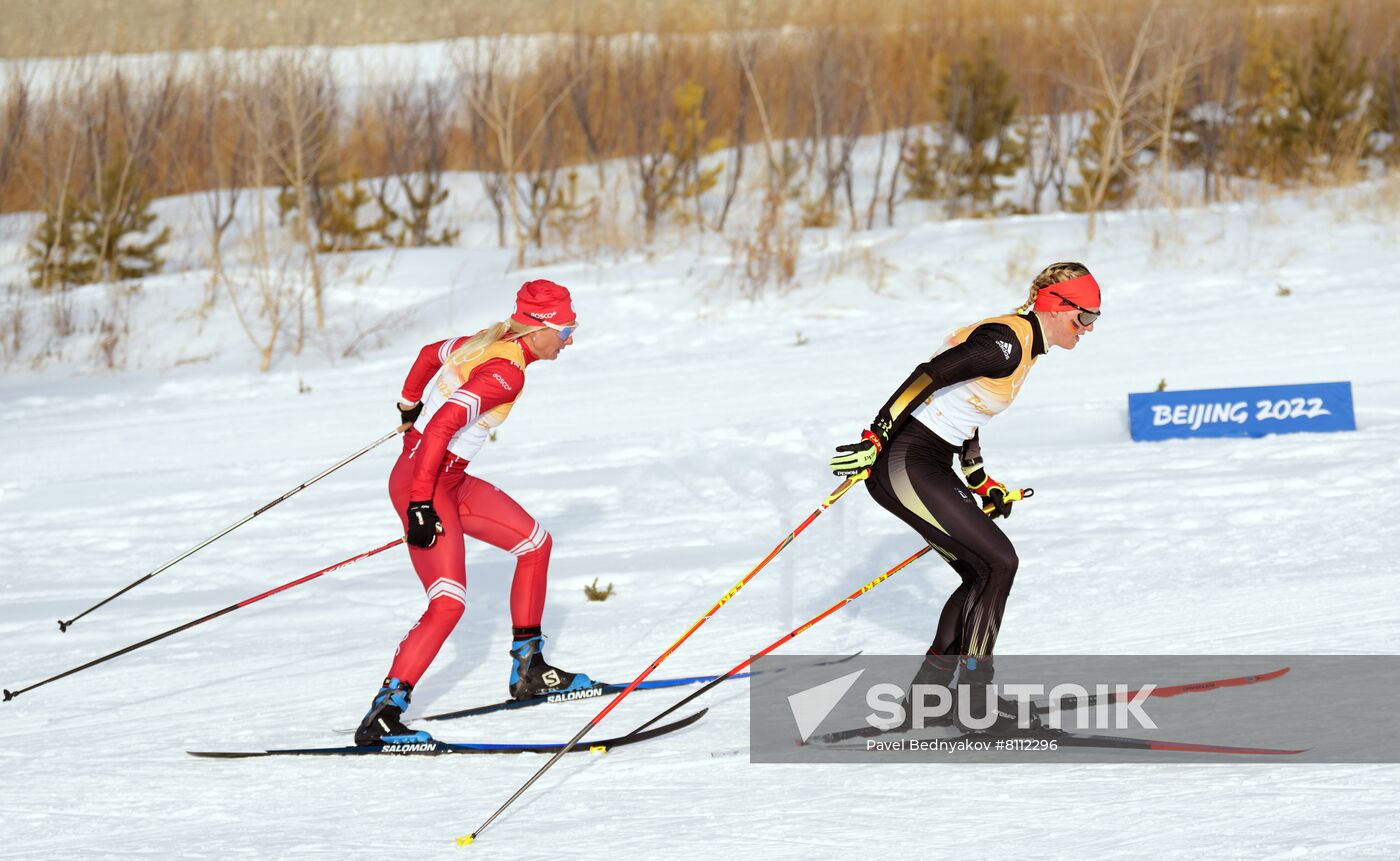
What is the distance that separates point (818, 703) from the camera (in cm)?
544

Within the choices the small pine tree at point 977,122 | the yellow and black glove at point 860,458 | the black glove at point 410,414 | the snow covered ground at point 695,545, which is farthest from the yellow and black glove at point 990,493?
the small pine tree at point 977,122

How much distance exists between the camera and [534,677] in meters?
5.68

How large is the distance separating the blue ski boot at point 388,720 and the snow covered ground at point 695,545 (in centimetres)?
11

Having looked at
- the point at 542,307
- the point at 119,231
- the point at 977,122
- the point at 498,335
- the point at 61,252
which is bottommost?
the point at 61,252

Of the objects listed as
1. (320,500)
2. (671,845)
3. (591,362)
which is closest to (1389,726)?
(671,845)

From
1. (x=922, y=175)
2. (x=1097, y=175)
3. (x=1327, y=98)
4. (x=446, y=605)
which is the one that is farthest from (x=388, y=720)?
(x=1327, y=98)

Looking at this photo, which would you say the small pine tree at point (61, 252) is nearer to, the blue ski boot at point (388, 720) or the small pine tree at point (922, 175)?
the small pine tree at point (922, 175)

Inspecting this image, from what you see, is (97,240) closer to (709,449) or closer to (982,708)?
(709,449)

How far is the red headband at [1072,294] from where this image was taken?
4.54 meters

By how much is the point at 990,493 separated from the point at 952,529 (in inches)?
14.5

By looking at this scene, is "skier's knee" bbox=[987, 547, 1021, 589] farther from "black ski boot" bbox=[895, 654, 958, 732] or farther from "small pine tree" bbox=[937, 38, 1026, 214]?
"small pine tree" bbox=[937, 38, 1026, 214]

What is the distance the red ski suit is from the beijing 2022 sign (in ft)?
17.7

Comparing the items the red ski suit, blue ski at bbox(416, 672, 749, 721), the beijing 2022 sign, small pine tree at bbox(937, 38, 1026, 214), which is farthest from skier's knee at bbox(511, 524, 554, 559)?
small pine tree at bbox(937, 38, 1026, 214)

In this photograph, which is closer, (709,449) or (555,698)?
(555,698)
